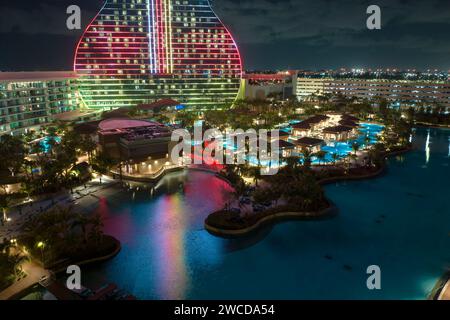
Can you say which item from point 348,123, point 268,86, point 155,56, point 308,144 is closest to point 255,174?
point 308,144

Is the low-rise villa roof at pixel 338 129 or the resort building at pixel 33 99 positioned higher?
the resort building at pixel 33 99

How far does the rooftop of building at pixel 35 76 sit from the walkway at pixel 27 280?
3515 centimetres

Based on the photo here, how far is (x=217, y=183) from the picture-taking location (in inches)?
1148

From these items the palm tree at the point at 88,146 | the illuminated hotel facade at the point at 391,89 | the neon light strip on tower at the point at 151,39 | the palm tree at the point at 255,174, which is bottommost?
the palm tree at the point at 255,174

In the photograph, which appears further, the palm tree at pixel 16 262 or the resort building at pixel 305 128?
the resort building at pixel 305 128

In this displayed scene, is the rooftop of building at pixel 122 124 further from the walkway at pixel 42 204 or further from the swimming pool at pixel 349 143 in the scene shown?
the swimming pool at pixel 349 143

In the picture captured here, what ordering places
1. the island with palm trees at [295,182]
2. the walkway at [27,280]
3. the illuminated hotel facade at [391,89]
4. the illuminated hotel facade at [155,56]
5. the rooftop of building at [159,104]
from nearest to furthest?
the walkway at [27,280] → the island with palm trees at [295,182] → the rooftop of building at [159,104] → the illuminated hotel facade at [155,56] → the illuminated hotel facade at [391,89]

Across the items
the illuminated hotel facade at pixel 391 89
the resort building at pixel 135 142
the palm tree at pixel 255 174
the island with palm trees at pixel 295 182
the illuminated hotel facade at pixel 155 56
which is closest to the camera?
the island with palm trees at pixel 295 182

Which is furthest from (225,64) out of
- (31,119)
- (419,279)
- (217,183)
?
(419,279)

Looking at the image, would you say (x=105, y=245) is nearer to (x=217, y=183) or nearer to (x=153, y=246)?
(x=153, y=246)

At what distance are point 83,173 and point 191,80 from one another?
3722 centimetres

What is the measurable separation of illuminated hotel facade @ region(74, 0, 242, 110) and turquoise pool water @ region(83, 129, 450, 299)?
127 feet

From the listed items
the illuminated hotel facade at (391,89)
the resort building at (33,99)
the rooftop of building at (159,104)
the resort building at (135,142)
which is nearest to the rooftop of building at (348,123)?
the rooftop of building at (159,104)

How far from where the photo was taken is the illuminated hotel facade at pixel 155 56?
5872cm
